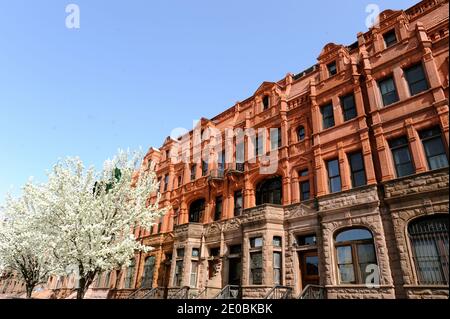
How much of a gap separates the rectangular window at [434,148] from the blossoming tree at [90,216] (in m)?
14.5

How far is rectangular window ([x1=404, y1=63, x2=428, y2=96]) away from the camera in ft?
47.4

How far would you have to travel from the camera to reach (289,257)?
53.3ft

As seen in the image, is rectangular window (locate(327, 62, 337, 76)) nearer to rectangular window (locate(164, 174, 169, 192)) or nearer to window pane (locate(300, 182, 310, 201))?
window pane (locate(300, 182, 310, 201))

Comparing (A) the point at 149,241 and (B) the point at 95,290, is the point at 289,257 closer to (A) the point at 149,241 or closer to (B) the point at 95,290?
(A) the point at 149,241

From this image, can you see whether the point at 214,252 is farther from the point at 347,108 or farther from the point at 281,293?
the point at 347,108

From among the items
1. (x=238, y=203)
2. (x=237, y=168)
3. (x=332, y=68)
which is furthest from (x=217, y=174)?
(x=332, y=68)

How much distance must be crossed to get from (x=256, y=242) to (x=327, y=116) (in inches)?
346

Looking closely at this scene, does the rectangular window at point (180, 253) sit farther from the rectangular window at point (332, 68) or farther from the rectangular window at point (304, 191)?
the rectangular window at point (332, 68)

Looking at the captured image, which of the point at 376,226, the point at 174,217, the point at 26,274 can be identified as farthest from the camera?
the point at 174,217
